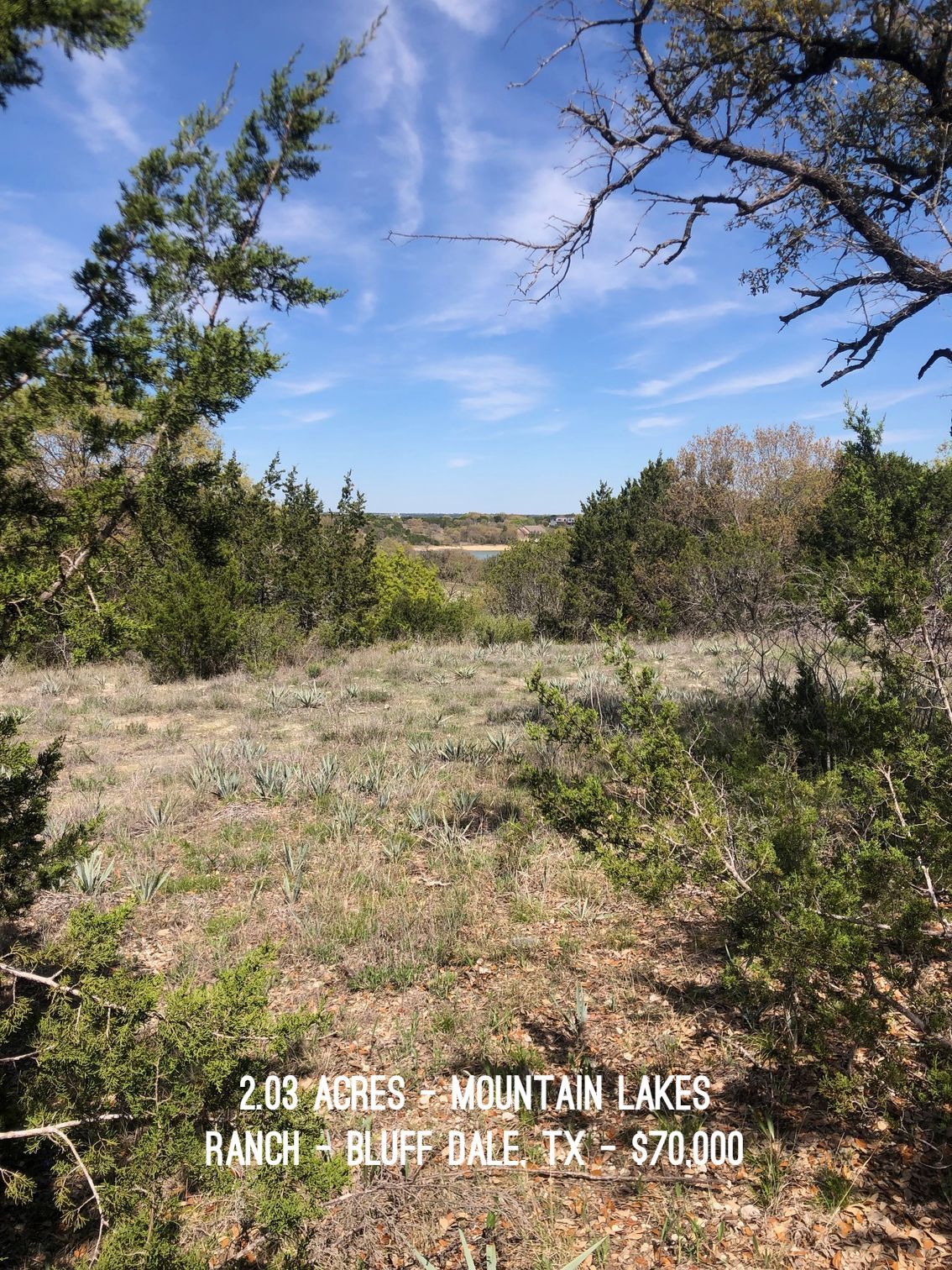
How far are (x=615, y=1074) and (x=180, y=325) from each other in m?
3.71

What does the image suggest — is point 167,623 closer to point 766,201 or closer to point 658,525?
point 766,201

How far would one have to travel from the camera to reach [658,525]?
83.8 feet

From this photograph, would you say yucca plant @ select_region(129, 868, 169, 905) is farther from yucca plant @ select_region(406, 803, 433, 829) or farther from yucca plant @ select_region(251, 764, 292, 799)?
yucca plant @ select_region(406, 803, 433, 829)

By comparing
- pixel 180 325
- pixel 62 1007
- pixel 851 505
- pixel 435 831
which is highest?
pixel 180 325

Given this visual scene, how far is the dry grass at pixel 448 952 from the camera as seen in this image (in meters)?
2.27

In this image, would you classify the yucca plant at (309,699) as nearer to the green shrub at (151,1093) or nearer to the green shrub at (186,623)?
the green shrub at (186,623)

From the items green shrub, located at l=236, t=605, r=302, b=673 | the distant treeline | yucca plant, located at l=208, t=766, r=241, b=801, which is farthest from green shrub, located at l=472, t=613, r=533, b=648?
yucca plant, located at l=208, t=766, r=241, b=801

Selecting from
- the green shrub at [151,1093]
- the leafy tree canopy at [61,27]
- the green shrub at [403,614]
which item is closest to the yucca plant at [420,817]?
the green shrub at [151,1093]

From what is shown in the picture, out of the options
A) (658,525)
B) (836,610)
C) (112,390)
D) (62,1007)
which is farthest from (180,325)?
(658,525)

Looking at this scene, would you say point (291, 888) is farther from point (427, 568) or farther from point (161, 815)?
point (427, 568)

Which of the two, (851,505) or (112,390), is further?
(851,505)

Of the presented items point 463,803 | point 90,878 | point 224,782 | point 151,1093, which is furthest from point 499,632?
point 151,1093

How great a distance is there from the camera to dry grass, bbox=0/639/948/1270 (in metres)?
2.27

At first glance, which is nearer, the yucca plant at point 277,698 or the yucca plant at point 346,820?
the yucca plant at point 346,820
